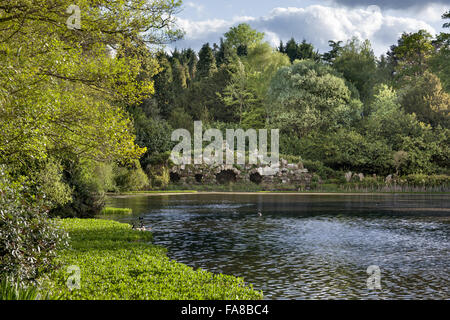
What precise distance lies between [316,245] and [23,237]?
11668mm

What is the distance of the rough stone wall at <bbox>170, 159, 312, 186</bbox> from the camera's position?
5319 cm

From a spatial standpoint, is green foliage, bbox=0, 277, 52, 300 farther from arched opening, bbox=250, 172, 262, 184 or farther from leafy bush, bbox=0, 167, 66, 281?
arched opening, bbox=250, 172, 262, 184

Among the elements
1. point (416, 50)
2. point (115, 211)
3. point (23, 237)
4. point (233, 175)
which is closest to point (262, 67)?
point (416, 50)

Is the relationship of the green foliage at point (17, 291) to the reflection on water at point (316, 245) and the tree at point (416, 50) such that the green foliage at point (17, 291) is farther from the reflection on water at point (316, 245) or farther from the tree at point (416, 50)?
the tree at point (416, 50)

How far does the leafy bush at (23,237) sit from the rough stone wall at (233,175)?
42.2 m

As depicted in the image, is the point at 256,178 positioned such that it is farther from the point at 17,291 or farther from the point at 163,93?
the point at 17,291

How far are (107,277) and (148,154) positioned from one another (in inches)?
1742

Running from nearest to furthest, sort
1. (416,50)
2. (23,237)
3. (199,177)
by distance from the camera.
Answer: (23,237) → (199,177) → (416,50)

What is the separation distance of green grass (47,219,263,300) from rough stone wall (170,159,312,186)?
35544 millimetres

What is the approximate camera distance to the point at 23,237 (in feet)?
32.2

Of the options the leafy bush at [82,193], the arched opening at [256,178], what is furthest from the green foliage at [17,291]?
the arched opening at [256,178]

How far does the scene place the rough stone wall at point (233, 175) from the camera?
2094 inches
